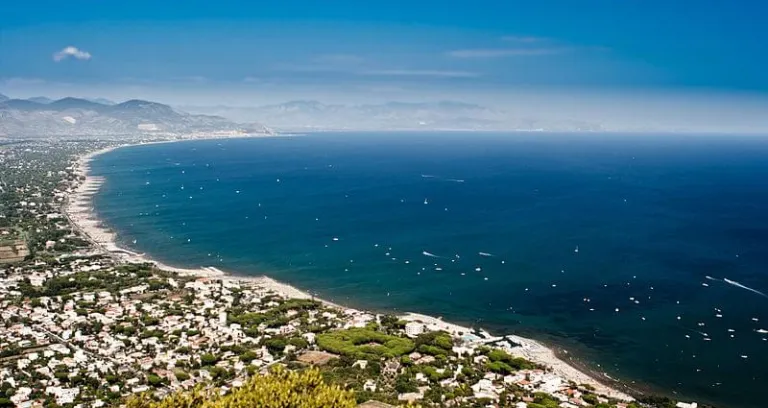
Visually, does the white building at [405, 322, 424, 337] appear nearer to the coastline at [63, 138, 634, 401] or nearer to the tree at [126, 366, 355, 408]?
the coastline at [63, 138, 634, 401]

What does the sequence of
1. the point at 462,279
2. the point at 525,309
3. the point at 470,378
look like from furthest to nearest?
the point at 462,279
the point at 525,309
the point at 470,378

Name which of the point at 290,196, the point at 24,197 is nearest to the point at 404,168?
the point at 290,196

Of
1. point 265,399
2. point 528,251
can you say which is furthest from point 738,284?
point 265,399

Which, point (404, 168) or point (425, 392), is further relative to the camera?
point (404, 168)

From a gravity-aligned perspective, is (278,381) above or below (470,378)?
above

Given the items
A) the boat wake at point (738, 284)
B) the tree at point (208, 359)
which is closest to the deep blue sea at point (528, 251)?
the boat wake at point (738, 284)

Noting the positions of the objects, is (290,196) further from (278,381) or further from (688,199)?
(278,381)

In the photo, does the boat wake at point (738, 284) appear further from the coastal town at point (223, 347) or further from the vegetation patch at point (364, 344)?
the vegetation patch at point (364, 344)
